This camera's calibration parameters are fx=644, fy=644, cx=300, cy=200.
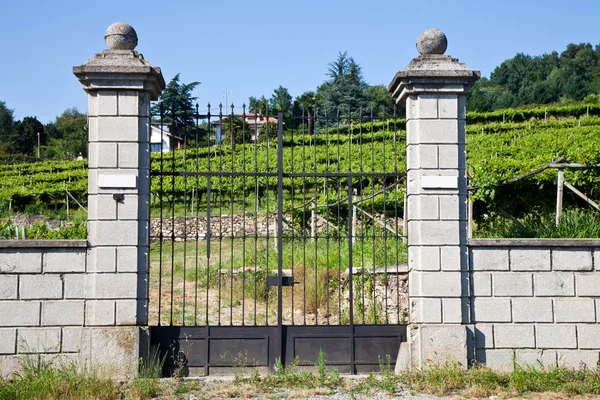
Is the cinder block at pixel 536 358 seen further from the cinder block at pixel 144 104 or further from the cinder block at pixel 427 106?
the cinder block at pixel 144 104

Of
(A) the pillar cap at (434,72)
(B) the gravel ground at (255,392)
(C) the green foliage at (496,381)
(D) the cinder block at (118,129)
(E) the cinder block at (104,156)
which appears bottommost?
(B) the gravel ground at (255,392)

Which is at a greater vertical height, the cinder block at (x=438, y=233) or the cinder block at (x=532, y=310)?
the cinder block at (x=438, y=233)

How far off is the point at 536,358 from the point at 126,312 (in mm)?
4791

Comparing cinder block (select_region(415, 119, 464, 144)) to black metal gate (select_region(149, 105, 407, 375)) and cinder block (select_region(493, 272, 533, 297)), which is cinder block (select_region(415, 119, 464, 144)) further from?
cinder block (select_region(493, 272, 533, 297))

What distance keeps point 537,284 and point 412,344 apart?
1644 millimetres

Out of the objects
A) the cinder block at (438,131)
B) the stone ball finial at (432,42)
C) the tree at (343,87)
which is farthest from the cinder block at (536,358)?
the tree at (343,87)

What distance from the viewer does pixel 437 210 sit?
7.60m

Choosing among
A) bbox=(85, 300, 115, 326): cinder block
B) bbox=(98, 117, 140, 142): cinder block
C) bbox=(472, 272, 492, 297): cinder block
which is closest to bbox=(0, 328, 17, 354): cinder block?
bbox=(85, 300, 115, 326): cinder block

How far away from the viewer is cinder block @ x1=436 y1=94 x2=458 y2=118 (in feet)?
25.2

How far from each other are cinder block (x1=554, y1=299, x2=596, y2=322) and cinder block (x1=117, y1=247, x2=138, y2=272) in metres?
4.93

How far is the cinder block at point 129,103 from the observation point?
7496mm

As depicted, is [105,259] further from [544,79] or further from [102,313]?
[544,79]

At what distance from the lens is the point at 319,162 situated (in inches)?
961

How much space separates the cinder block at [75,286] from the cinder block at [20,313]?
374 millimetres
